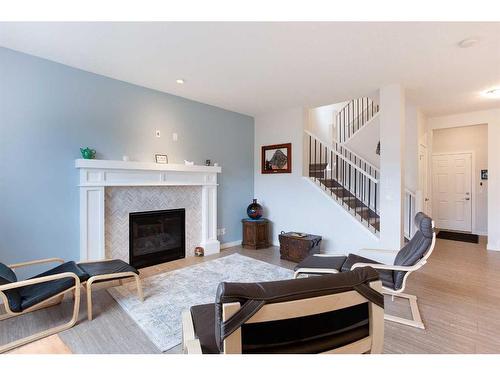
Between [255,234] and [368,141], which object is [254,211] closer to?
[255,234]

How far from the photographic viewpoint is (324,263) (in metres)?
2.84

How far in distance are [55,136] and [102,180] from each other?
2.34 feet

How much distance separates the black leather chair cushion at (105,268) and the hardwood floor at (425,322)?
1.16 feet

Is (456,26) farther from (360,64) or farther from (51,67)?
(51,67)

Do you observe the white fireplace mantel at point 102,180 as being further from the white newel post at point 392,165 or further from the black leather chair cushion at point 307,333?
the black leather chair cushion at point 307,333

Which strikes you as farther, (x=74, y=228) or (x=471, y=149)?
(x=471, y=149)

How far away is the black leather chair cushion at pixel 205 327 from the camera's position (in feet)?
4.75

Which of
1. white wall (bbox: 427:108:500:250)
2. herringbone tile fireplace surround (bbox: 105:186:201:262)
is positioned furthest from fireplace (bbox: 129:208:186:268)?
white wall (bbox: 427:108:500:250)

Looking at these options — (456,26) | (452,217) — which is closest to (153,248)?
(456,26)

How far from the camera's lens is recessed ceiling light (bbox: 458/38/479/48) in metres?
2.49
